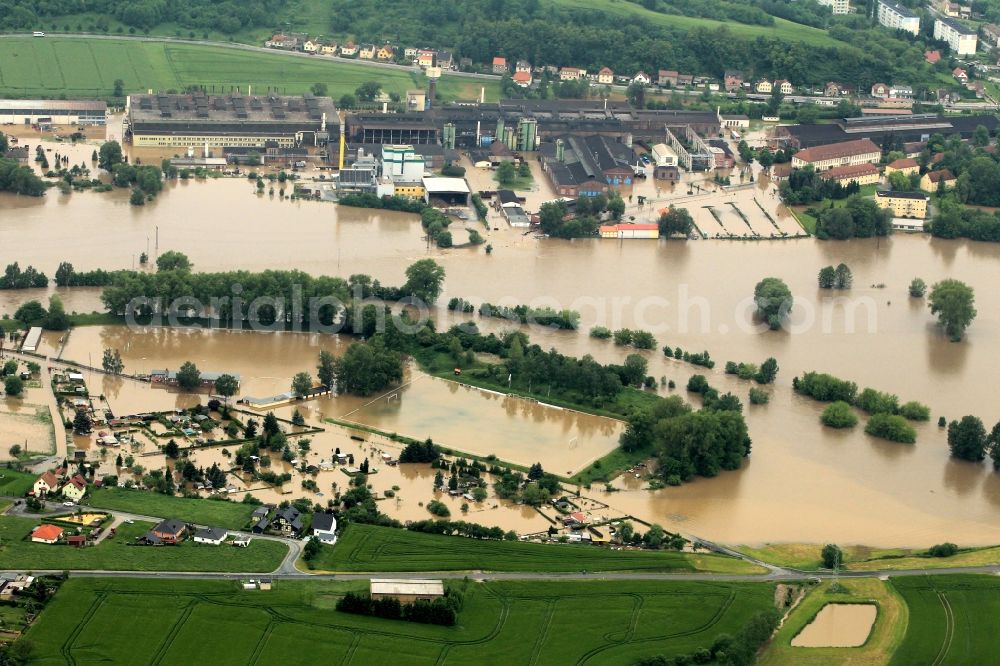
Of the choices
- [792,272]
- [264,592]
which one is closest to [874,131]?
[792,272]

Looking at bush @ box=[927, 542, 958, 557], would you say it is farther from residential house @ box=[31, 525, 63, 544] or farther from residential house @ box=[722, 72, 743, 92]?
residential house @ box=[722, 72, 743, 92]

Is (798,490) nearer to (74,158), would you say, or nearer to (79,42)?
(74,158)

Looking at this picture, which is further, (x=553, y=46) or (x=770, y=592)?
(x=553, y=46)


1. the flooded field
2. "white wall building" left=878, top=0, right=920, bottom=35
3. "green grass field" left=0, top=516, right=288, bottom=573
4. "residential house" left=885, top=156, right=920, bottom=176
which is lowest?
"green grass field" left=0, top=516, right=288, bottom=573

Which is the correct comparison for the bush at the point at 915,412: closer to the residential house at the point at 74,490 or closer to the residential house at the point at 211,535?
the residential house at the point at 211,535

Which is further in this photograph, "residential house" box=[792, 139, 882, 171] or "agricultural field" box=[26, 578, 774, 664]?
"residential house" box=[792, 139, 882, 171]

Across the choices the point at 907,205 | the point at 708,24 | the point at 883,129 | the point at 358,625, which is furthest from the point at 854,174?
the point at 358,625

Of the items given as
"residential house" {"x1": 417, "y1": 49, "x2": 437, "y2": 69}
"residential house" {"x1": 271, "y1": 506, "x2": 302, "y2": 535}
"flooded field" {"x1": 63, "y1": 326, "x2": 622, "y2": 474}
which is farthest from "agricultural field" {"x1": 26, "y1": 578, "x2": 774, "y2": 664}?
"residential house" {"x1": 417, "y1": 49, "x2": 437, "y2": 69}
